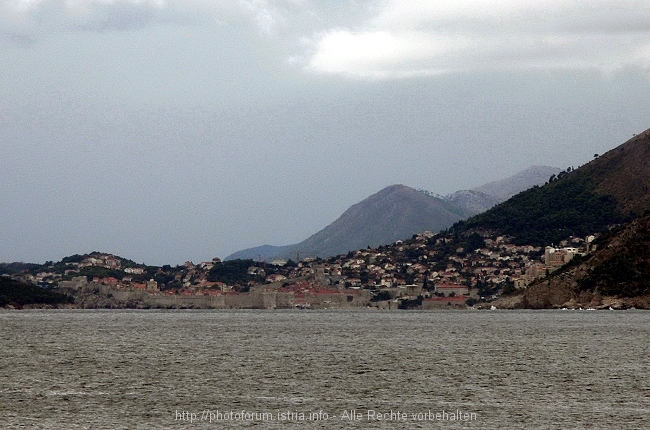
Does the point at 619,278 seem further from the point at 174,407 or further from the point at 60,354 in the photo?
the point at 174,407

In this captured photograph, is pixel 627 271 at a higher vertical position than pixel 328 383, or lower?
higher

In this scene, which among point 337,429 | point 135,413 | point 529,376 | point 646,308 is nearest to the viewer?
point 337,429

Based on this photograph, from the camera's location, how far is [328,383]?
6500cm

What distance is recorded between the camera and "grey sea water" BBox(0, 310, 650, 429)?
49625mm

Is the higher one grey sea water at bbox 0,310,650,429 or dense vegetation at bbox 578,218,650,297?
dense vegetation at bbox 578,218,650,297

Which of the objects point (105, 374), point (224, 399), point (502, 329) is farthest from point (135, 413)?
point (502, 329)

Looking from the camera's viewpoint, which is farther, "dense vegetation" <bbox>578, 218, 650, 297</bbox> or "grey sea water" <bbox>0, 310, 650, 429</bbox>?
"dense vegetation" <bbox>578, 218, 650, 297</bbox>

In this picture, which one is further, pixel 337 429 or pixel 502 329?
pixel 502 329

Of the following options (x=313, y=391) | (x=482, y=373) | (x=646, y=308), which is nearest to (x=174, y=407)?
(x=313, y=391)

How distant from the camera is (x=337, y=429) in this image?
152ft

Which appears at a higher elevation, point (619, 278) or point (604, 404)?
point (619, 278)

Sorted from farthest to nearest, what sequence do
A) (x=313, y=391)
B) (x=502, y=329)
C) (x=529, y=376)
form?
(x=502, y=329) → (x=529, y=376) → (x=313, y=391)

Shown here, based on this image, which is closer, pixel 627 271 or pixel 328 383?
pixel 328 383

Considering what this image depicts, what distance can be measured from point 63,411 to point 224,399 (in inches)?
356
